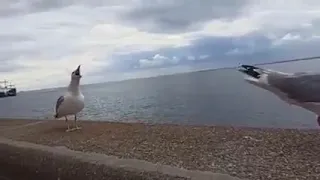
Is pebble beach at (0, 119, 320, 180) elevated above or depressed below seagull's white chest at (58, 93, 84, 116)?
below

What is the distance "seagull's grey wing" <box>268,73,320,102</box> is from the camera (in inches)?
247

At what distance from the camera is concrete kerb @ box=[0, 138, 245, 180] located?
430 cm

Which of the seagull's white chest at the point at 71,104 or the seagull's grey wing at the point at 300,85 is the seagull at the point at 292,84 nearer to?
the seagull's grey wing at the point at 300,85

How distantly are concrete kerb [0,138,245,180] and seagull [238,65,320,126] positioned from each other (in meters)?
2.69

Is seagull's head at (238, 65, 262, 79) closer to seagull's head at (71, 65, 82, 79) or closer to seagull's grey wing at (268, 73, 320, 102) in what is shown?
seagull's grey wing at (268, 73, 320, 102)

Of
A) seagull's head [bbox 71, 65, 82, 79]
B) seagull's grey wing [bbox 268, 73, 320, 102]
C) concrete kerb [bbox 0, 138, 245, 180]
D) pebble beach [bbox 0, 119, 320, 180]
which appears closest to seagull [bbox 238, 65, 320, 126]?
seagull's grey wing [bbox 268, 73, 320, 102]

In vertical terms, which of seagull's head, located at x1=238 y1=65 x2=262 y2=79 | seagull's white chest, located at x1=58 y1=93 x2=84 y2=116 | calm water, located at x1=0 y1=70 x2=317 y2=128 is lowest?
calm water, located at x1=0 y1=70 x2=317 y2=128

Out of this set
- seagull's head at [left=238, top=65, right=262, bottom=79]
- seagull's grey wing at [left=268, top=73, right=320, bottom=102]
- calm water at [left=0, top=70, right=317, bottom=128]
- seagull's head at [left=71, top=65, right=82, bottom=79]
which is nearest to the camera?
seagull's grey wing at [left=268, top=73, right=320, bottom=102]

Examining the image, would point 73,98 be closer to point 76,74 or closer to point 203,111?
point 76,74

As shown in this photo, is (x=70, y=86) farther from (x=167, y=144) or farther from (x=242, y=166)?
(x=242, y=166)

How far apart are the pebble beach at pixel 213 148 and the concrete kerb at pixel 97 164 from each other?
0.55m

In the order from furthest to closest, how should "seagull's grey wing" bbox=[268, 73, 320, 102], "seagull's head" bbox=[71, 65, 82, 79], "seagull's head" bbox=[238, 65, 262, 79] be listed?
"seagull's head" bbox=[71, 65, 82, 79] < "seagull's head" bbox=[238, 65, 262, 79] < "seagull's grey wing" bbox=[268, 73, 320, 102]

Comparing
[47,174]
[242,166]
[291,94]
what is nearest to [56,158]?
[47,174]

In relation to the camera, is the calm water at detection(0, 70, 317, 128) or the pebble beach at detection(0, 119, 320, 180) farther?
the calm water at detection(0, 70, 317, 128)
